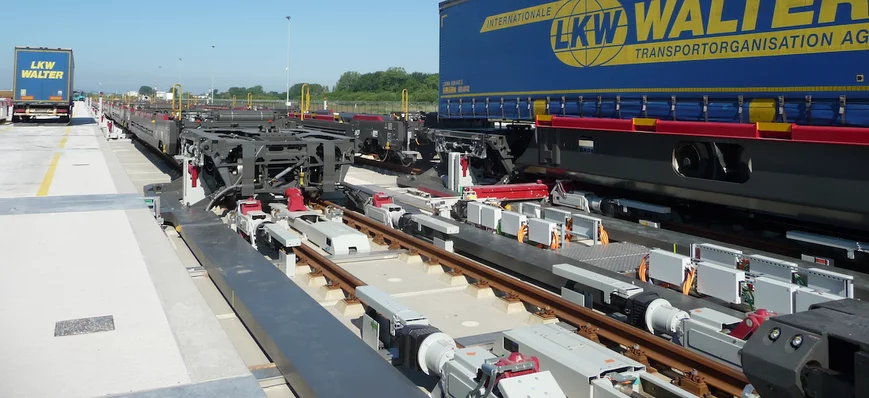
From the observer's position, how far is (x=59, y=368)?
14.2ft

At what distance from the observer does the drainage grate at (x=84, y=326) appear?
196 inches

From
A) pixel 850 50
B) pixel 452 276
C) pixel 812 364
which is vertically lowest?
pixel 452 276

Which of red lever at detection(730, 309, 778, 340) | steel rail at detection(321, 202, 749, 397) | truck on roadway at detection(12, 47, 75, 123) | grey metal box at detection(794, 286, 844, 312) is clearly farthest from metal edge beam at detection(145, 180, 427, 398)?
truck on roadway at detection(12, 47, 75, 123)

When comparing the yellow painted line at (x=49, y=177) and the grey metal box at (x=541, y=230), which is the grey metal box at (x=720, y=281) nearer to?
the grey metal box at (x=541, y=230)

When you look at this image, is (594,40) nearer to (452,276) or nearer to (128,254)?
(452,276)

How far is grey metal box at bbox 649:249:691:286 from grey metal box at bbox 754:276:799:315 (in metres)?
0.77

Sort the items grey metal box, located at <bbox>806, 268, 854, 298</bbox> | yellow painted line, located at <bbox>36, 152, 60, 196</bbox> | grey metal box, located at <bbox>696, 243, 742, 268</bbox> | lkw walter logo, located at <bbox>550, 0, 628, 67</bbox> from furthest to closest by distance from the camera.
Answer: yellow painted line, located at <bbox>36, 152, 60, 196</bbox> < lkw walter logo, located at <bbox>550, 0, 628, 67</bbox> < grey metal box, located at <bbox>696, 243, 742, 268</bbox> < grey metal box, located at <bbox>806, 268, 854, 298</bbox>

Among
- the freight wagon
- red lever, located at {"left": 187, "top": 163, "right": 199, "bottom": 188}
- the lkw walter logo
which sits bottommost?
red lever, located at {"left": 187, "top": 163, "right": 199, "bottom": 188}

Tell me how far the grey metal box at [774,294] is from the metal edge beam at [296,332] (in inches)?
128

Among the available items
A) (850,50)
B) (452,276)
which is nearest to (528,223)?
(452,276)

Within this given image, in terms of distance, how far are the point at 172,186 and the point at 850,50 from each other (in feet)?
30.6

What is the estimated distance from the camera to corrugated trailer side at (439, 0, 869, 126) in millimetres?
→ 7594

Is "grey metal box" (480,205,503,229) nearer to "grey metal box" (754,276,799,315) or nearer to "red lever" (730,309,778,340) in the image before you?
"grey metal box" (754,276,799,315)

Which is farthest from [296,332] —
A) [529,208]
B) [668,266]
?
[529,208]
